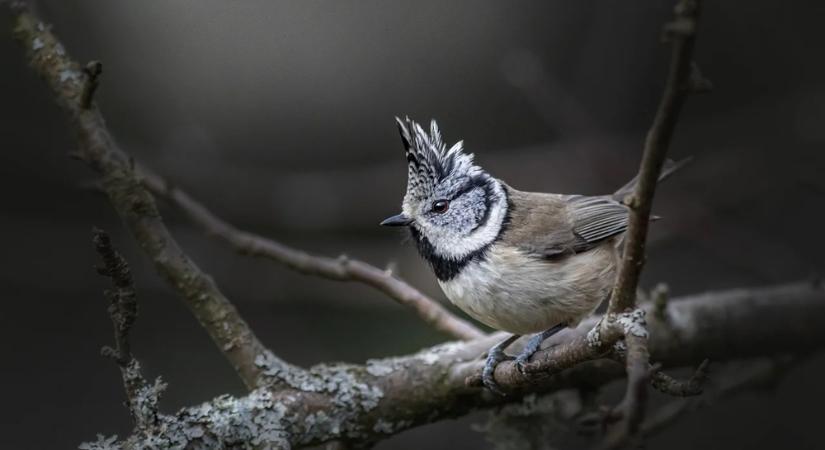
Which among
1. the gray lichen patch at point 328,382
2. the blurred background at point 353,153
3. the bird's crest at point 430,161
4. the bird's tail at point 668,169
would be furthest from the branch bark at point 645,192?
the blurred background at point 353,153

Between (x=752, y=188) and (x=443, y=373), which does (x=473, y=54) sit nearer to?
(x=752, y=188)

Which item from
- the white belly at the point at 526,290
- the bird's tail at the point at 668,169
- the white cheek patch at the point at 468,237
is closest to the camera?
the bird's tail at the point at 668,169

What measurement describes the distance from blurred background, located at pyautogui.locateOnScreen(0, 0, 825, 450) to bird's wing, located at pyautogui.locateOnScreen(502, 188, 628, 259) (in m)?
1.20

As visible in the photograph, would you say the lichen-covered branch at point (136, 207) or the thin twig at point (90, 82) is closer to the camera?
the thin twig at point (90, 82)

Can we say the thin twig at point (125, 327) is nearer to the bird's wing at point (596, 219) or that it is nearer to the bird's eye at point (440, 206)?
the bird's eye at point (440, 206)

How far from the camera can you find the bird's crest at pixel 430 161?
3.44 meters

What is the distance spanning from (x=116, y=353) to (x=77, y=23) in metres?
4.16

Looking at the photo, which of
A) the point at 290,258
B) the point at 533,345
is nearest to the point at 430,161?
the point at 290,258

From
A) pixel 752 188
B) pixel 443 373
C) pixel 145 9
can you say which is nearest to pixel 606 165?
pixel 752 188

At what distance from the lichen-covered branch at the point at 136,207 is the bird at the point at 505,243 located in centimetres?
77

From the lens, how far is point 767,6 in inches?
229

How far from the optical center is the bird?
3.24m

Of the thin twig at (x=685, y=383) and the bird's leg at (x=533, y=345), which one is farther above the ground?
the bird's leg at (x=533, y=345)

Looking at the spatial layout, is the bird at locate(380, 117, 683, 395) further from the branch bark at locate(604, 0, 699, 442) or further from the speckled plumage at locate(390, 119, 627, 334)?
the branch bark at locate(604, 0, 699, 442)
